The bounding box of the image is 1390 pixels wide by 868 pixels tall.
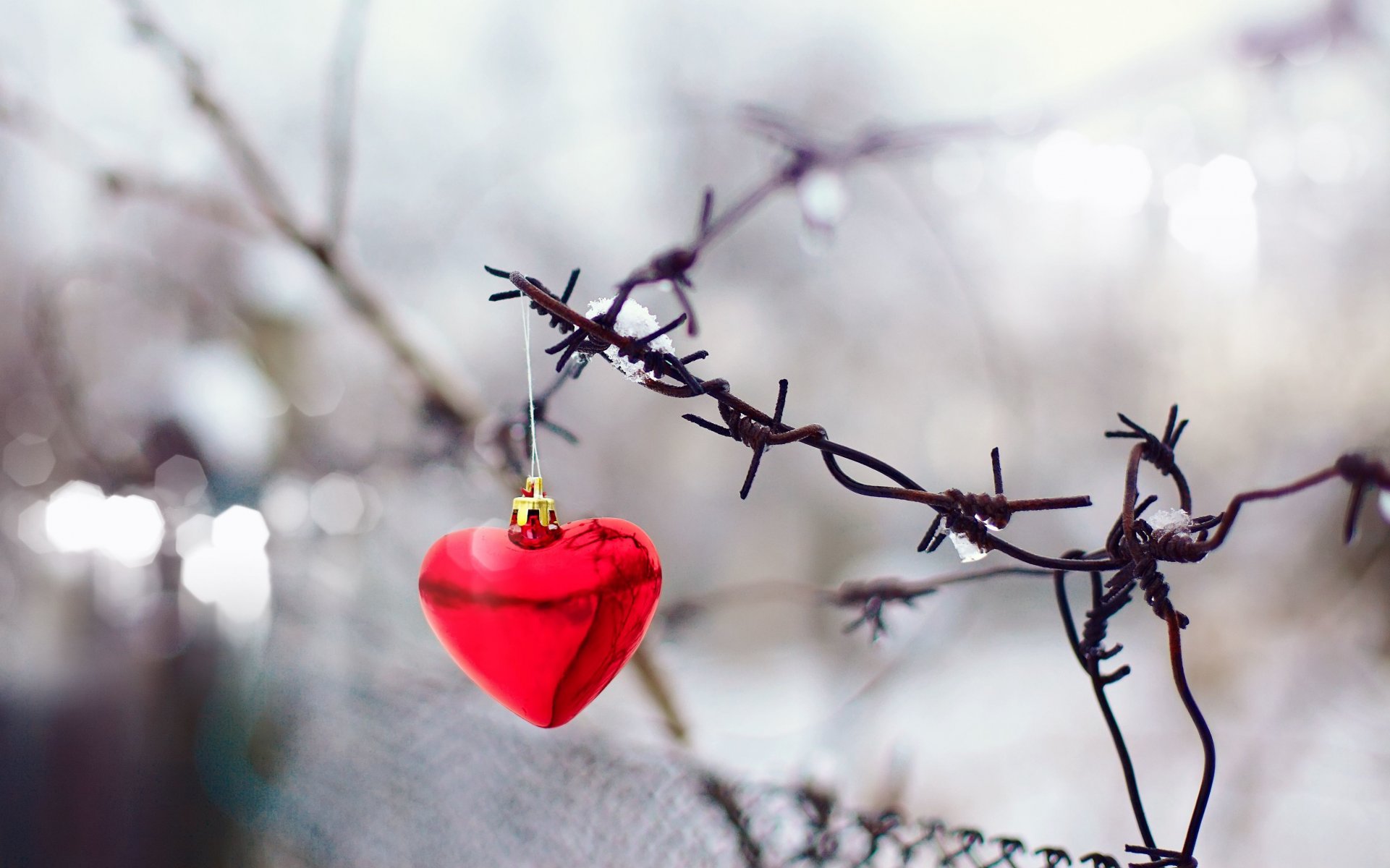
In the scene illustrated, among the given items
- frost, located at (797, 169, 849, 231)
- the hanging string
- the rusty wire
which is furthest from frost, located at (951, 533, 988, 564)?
frost, located at (797, 169, 849, 231)

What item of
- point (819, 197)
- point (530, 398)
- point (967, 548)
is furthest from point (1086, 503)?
point (819, 197)

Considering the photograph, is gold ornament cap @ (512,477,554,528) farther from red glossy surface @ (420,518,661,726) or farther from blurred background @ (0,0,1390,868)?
blurred background @ (0,0,1390,868)

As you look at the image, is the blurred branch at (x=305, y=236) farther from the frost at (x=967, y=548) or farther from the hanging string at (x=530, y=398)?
the frost at (x=967, y=548)

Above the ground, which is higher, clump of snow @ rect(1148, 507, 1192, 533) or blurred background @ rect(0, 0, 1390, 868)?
blurred background @ rect(0, 0, 1390, 868)

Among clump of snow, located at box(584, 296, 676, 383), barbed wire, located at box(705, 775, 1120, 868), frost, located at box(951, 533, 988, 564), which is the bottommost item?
barbed wire, located at box(705, 775, 1120, 868)

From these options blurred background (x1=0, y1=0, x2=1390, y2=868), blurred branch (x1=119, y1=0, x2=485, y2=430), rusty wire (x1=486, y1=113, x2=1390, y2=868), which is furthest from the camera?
blurred background (x1=0, y1=0, x2=1390, y2=868)

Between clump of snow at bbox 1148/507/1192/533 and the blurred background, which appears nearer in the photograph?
clump of snow at bbox 1148/507/1192/533

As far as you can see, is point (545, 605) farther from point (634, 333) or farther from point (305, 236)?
point (305, 236)

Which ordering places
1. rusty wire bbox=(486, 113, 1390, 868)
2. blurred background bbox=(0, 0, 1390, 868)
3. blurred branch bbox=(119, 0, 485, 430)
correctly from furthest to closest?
blurred background bbox=(0, 0, 1390, 868), blurred branch bbox=(119, 0, 485, 430), rusty wire bbox=(486, 113, 1390, 868)
